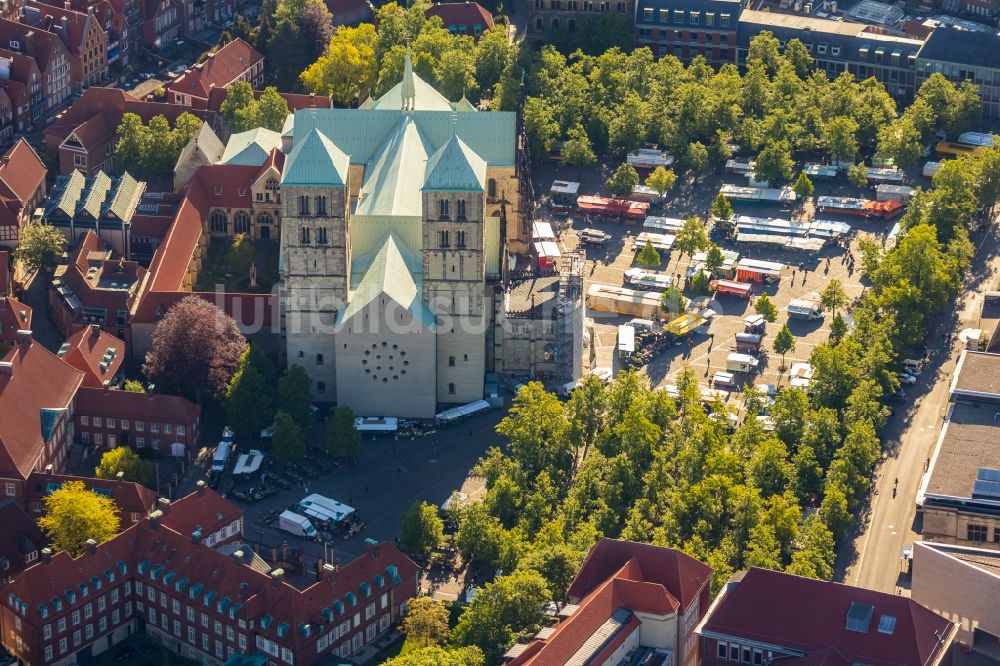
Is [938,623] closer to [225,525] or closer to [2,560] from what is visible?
[225,525]

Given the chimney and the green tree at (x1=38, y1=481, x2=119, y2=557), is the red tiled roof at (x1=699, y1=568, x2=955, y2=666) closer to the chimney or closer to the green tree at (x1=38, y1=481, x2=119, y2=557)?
the chimney

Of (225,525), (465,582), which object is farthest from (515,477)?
(225,525)

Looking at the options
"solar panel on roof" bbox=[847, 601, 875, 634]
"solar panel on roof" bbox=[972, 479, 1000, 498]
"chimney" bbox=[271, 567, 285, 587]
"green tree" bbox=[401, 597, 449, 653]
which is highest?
"solar panel on roof" bbox=[972, 479, 1000, 498]

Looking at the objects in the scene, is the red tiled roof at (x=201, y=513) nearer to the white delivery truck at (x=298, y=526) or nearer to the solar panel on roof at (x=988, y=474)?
the white delivery truck at (x=298, y=526)

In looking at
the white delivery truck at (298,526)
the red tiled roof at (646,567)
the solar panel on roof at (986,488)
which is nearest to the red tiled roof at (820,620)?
the red tiled roof at (646,567)

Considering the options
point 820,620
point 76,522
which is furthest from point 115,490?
point 820,620

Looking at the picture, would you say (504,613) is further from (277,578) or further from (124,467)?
(124,467)

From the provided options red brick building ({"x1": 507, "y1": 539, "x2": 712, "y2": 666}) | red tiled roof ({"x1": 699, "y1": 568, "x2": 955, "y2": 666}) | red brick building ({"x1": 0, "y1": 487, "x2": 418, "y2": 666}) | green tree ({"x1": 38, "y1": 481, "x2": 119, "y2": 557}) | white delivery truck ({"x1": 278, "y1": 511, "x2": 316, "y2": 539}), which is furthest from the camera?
white delivery truck ({"x1": 278, "y1": 511, "x2": 316, "y2": 539})

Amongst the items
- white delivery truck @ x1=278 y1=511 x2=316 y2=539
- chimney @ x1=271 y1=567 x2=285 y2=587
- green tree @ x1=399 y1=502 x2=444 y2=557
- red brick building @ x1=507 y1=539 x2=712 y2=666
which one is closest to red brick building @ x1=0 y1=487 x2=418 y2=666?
chimney @ x1=271 y1=567 x2=285 y2=587
